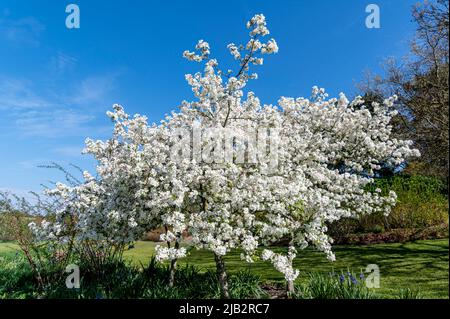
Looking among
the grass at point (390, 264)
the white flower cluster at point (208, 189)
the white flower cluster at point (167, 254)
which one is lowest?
the grass at point (390, 264)

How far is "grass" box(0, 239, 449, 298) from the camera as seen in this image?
31.6ft

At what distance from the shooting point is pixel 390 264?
12.2 m

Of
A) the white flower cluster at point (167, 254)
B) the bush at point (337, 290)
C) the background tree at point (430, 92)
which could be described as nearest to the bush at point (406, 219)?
the background tree at point (430, 92)

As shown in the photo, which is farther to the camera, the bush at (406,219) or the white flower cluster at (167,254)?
the bush at (406,219)

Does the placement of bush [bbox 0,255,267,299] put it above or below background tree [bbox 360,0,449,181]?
below

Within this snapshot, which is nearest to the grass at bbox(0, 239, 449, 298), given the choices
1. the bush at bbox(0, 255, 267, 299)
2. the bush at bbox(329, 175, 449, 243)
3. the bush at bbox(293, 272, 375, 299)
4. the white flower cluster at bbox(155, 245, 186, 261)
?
the bush at bbox(293, 272, 375, 299)

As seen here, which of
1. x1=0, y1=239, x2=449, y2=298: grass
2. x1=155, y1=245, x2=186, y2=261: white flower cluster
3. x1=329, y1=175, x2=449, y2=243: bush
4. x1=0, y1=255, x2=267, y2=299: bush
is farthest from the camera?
x1=329, y1=175, x2=449, y2=243: bush

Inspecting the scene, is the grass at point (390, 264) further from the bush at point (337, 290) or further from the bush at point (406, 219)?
the bush at point (406, 219)

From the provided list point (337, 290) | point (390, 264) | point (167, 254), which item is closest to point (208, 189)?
point (167, 254)

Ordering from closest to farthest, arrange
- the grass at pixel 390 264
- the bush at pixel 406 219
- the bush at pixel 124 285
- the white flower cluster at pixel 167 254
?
the white flower cluster at pixel 167 254
the bush at pixel 124 285
the grass at pixel 390 264
the bush at pixel 406 219

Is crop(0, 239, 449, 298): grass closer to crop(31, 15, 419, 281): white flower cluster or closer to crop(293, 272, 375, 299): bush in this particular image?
crop(293, 272, 375, 299): bush

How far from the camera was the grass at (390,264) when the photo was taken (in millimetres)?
9617

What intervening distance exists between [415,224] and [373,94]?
9.35m
